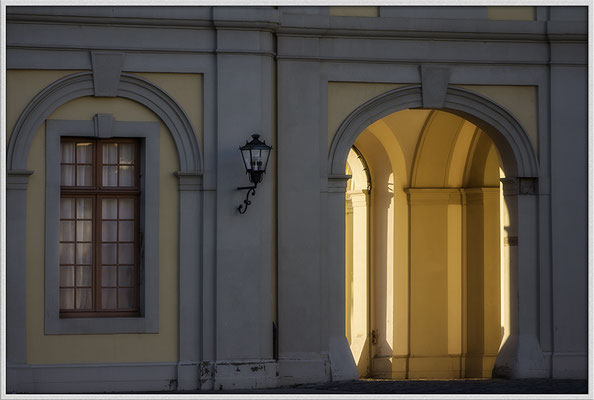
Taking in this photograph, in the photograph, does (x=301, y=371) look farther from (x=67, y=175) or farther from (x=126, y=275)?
(x=67, y=175)

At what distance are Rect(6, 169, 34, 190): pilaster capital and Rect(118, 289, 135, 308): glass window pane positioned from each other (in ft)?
5.53

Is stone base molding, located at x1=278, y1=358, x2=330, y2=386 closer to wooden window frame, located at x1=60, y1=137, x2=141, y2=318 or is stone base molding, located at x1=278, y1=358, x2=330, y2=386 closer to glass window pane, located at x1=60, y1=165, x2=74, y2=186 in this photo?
wooden window frame, located at x1=60, y1=137, x2=141, y2=318

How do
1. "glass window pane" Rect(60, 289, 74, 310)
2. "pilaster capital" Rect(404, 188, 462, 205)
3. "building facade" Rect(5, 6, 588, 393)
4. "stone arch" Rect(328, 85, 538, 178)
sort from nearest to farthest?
"building facade" Rect(5, 6, 588, 393)
"glass window pane" Rect(60, 289, 74, 310)
"stone arch" Rect(328, 85, 538, 178)
"pilaster capital" Rect(404, 188, 462, 205)

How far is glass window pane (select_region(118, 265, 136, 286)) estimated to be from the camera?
13.2 m

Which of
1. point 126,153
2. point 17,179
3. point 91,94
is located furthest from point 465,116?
point 17,179

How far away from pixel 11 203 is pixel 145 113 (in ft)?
6.10

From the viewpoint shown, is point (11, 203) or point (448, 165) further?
point (448, 165)

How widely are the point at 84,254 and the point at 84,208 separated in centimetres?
55

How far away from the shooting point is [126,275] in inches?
522

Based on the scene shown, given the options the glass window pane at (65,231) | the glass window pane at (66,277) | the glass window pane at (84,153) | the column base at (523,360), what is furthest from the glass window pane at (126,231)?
the column base at (523,360)

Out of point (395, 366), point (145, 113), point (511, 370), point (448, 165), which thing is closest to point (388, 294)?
point (395, 366)

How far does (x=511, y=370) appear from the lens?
546 inches

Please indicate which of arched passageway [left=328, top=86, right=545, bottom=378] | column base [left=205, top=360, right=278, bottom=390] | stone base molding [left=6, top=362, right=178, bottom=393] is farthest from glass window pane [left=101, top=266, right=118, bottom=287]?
arched passageway [left=328, top=86, right=545, bottom=378]

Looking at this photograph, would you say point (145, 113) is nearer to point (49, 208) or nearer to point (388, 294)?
point (49, 208)
